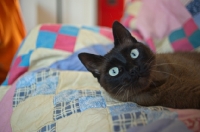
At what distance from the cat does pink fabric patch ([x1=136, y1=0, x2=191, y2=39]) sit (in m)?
0.54

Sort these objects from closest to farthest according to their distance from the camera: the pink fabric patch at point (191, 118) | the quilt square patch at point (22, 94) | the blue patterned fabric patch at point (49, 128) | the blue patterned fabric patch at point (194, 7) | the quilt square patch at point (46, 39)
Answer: the pink fabric patch at point (191, 118), the blue patterned fabric patch at point (49, 128), the quilt square patch at point (22, 94), the blue patterned fabric patch at point (194, 7), the quilt square patch at point (46, 39)

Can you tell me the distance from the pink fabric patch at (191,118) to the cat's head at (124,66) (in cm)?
17

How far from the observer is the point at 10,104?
1.09 meters

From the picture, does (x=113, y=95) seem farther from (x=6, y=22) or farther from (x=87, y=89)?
(x=6, y=22)

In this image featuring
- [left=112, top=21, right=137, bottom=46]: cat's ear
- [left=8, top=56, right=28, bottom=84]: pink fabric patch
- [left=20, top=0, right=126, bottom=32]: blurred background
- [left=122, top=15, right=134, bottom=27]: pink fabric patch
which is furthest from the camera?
[left=20, top=0, right=126, bottom=32]: blurred background

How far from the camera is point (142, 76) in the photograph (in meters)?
0.85

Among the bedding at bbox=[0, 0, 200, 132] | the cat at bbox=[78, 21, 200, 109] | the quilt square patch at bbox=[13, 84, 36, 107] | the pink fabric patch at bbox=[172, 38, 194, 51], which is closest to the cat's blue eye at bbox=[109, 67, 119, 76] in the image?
the cat at bbox=[78, 21, 200, 109]

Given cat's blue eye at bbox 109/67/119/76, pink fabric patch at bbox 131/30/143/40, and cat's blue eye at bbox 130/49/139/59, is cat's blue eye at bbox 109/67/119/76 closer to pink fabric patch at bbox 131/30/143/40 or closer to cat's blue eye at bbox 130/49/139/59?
cat's blue eye at bbox 130/49/139/59

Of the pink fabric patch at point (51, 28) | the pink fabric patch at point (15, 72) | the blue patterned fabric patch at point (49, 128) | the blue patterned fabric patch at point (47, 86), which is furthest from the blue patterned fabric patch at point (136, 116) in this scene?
the pink fabric patch at point (51, 28)

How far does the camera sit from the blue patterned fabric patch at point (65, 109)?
34.8 inches

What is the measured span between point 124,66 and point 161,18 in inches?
31.9

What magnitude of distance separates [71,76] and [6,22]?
0.83 m

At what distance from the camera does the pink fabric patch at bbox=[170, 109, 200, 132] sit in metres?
0.69

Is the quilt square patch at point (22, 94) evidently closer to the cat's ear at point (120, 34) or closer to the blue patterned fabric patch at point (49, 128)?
the blue patterned fabric patch at point (49, 128)
